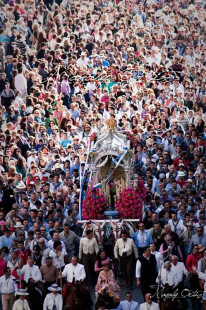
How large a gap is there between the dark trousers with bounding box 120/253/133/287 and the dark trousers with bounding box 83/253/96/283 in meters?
0.74

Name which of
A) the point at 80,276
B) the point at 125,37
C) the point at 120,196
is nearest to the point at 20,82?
the point at 125,37

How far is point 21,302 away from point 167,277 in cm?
340

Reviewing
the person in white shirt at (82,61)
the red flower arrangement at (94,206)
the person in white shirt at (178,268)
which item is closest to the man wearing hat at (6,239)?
the red flower arrangement at (94,206)

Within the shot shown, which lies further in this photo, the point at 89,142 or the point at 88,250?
the point at 89,142

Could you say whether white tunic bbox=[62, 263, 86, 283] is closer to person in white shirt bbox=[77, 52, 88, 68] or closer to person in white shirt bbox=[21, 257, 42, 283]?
person in white shirt bbox=[21, 257, 42, 283]

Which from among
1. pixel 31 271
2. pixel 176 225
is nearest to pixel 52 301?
pixel 31 271

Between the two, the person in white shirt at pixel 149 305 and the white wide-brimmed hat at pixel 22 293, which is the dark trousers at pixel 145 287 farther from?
the white wide-brimmed hat at pixel 22 293

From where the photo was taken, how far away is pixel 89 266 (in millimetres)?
31703

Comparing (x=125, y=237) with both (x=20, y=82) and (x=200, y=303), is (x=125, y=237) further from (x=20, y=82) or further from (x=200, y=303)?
(x=20, y=82)

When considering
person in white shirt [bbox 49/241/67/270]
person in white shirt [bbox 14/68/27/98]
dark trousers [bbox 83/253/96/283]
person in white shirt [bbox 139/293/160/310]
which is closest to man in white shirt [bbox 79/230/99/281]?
dark trousers [bbox 83/253/96/283]

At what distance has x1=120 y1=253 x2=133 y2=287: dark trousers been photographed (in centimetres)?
3119

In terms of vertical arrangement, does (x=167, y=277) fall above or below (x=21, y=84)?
below

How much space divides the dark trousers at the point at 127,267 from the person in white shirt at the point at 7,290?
295cm

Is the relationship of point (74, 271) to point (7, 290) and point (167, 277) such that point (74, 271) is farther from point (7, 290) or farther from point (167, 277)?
point (167, 277)
